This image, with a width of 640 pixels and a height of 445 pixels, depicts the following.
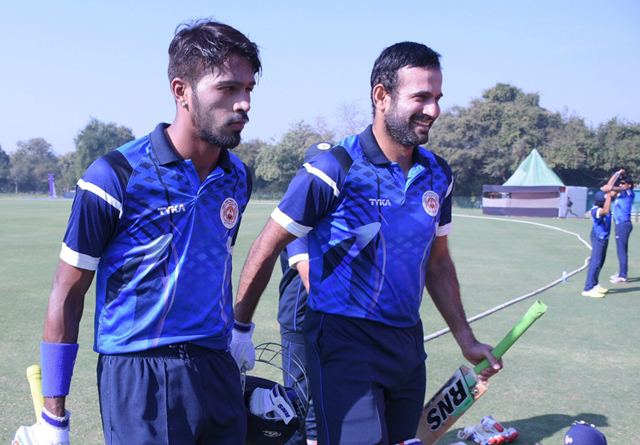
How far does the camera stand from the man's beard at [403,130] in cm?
314

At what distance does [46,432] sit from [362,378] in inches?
51.3

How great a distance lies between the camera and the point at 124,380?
251 cm

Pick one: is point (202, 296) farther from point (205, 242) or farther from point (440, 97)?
point (440, 97)

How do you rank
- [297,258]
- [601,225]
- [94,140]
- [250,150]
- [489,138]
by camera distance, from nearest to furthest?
[297,258]
[601,225]
[489,138]
[250,150]
[94,140]

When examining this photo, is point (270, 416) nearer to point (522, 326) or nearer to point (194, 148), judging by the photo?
point (194, 148)

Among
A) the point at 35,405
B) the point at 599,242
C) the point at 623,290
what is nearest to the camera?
the point at 35,405

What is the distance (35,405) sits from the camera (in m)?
2.64

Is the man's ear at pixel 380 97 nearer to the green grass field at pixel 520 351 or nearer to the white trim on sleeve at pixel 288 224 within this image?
the white trim on sleeve at pixel 288 224

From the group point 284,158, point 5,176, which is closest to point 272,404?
point 284,158

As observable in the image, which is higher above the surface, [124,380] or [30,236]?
[124,380]

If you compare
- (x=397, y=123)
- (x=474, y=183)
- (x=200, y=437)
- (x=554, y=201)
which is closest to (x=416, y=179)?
(x=397, y=123)

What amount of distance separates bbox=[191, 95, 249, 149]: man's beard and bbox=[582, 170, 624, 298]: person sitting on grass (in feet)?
33.6

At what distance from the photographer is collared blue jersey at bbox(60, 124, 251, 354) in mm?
2434

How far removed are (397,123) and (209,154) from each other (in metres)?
0.93
